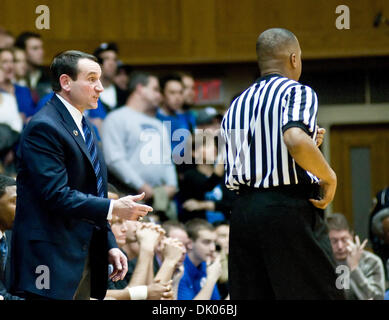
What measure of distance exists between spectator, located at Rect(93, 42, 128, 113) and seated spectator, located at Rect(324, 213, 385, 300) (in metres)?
2.18

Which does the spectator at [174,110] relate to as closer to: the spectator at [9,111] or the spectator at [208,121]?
the spectator at [208,121]

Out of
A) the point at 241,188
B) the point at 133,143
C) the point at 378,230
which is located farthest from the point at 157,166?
the point at 241,188

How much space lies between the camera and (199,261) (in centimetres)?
586

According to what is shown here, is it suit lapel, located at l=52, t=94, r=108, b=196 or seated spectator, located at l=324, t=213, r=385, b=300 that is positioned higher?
suit lapel, located at l=52, t=94, r=108, b=196

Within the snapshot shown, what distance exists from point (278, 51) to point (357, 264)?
8.44ft

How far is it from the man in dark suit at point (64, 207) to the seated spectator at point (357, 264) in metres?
2.60

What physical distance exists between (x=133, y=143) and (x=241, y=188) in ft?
10.4

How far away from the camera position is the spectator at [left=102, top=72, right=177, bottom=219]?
21.2 ft

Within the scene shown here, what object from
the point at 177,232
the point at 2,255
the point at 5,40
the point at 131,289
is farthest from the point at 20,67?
the point at 2,255

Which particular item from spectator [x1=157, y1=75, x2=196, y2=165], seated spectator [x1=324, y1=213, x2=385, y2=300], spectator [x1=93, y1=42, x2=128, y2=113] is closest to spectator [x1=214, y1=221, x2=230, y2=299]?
seated spectator [x1=324, y1=213, x2=385, y2=300]

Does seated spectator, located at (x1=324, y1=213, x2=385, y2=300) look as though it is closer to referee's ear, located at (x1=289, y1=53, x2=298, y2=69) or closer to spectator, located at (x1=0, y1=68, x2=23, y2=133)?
referee's ear, located at (x1=289, y1=53, x2=298, y2=69)

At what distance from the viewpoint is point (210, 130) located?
6910 mm

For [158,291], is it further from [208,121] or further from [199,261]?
[208,121]

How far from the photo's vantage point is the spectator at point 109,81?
23.3ft
